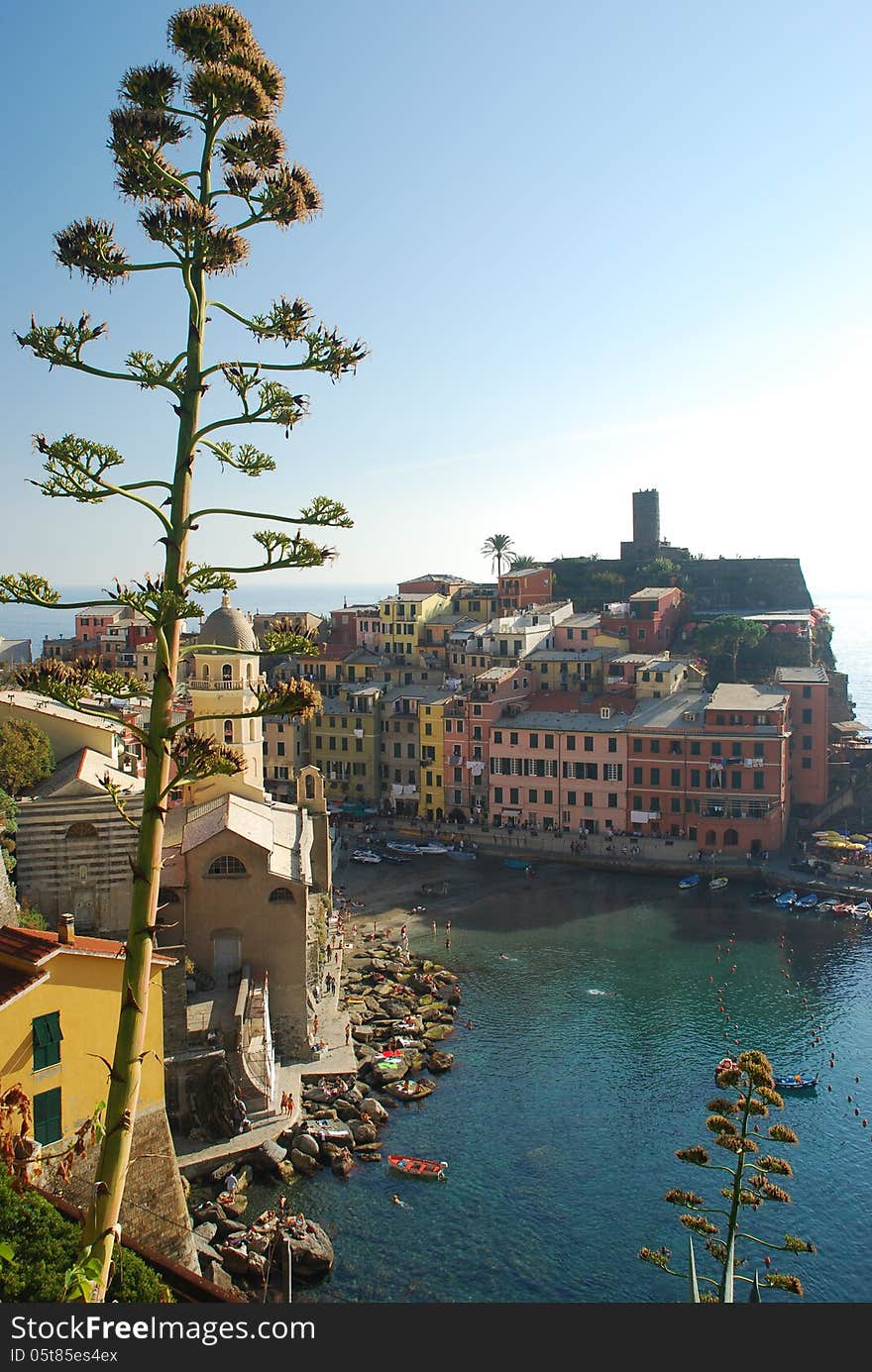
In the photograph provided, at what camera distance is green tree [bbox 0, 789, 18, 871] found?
1182 inches

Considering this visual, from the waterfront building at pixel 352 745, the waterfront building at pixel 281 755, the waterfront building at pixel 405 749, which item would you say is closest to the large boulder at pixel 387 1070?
the waterfront building at pixel 405 749

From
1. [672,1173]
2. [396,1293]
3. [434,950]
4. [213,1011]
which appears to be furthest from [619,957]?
[396,1293]

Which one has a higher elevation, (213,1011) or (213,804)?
(213,804)

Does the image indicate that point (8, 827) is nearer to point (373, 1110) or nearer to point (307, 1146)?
point (307, 1146)

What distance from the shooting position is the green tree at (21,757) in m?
34.3

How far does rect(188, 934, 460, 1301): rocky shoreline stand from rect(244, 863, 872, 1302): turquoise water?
0.58m

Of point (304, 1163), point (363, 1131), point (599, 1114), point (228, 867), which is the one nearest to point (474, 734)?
point (228, 867)

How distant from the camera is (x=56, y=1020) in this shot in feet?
59.1

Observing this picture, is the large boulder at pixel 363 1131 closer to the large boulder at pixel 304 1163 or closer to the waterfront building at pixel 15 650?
the large boulder at pixel 304 1163

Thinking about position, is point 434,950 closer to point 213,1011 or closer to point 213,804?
point 213,804

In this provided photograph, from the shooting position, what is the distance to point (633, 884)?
183ft

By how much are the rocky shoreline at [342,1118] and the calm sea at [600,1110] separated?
0.60 meters

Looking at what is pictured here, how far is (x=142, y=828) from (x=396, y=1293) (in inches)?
799

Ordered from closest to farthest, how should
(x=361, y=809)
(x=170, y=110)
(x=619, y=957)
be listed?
(x=170, y=110) → (x=619, y=957) → (x=361, y=809)
